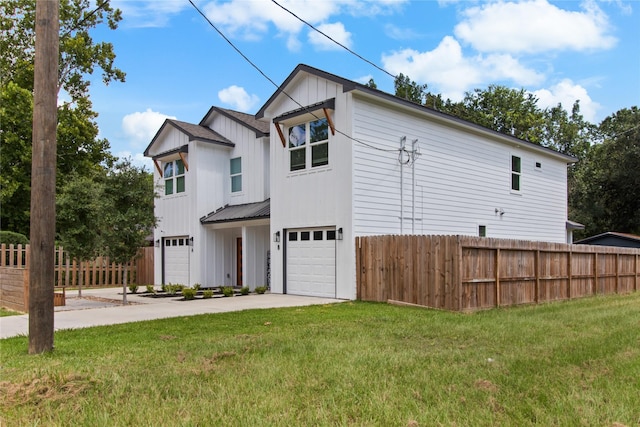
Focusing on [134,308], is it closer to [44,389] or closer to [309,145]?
[309,145]

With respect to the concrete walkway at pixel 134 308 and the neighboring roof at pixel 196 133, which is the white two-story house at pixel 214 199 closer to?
the neighboring roof at pixel 196 133

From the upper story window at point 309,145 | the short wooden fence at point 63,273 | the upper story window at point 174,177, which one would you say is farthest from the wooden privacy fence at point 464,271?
the upper story window at point 174,177

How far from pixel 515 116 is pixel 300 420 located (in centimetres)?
3905

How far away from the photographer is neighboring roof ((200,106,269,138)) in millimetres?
18109

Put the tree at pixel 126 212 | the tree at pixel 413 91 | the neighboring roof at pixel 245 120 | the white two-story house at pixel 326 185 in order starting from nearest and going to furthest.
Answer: the tree at pixel 126 212 → the white two-story house at pixel 326 185 → the neighboring roof at pixel 245 120 → the tree at pixel 413 91

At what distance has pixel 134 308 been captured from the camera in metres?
12.5

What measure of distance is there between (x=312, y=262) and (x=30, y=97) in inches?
695

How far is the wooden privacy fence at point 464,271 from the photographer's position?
11.9 m

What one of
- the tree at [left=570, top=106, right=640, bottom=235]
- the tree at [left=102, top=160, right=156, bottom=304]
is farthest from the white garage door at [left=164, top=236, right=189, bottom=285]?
the tree at [left=570, top=106, right=640, bottom=235]

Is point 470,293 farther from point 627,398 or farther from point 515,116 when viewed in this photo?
point 515,116

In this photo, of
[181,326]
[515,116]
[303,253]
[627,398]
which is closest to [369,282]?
[303,253]

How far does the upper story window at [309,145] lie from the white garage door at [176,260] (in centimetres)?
627

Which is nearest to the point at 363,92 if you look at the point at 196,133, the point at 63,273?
the point at 196,133

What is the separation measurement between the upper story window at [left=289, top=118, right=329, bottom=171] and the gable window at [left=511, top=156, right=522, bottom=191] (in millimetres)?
9199
